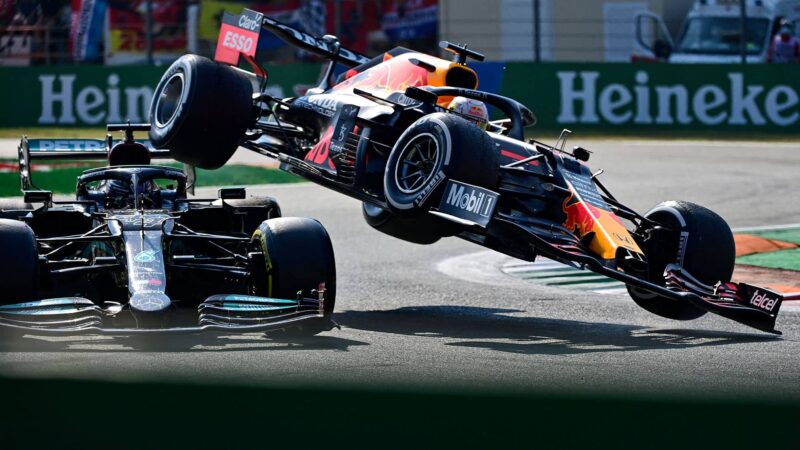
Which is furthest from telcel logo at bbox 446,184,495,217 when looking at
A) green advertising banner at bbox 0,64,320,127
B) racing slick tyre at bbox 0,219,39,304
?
green advertising banner at bbox 0,64,320,127

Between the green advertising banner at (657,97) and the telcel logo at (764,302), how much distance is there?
54.2 ft

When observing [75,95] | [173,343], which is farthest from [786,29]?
[173,343]

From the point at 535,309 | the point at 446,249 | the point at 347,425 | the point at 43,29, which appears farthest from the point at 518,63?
the point at 347,425

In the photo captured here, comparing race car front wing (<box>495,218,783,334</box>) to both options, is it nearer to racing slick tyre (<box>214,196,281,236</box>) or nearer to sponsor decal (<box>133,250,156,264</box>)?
racing slick tyre (<box>214,196,281,236</box>)

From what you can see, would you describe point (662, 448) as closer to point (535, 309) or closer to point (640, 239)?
point (640, 239)

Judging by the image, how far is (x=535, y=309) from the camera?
1040cm

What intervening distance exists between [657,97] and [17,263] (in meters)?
18.8

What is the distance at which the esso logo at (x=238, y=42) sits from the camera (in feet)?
39.4

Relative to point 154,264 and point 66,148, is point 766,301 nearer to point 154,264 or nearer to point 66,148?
point 154,264

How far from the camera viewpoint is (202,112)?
1107cm

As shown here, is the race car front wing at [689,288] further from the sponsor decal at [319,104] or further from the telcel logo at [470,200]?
the sponsor decal at [319,104]

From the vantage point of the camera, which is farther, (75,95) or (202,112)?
(75,95)

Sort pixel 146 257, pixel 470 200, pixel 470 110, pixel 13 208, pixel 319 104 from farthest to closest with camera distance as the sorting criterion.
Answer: pixel 319 104
pixel 470 110
pixel 13 208
pixel 470 200
pixel 146 257

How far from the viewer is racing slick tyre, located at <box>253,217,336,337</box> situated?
27.7 feet
